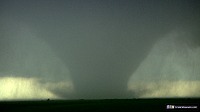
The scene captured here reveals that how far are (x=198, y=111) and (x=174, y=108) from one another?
1.73 metres

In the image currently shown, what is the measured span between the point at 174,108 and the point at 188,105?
1055 mm

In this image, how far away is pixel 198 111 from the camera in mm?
23625

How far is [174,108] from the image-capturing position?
2405 cm

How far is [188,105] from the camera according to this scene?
77.7 ft

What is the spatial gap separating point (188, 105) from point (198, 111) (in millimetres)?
844
